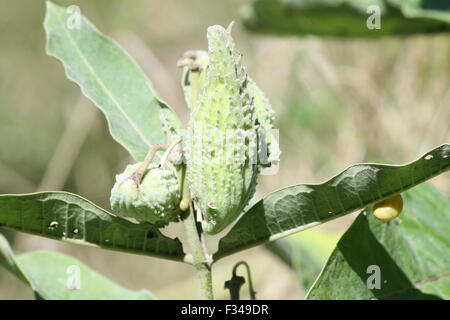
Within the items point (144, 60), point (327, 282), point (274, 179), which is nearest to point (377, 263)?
point (327, 282)

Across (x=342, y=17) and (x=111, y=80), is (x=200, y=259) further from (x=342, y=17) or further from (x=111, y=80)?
(x=342, y=17)

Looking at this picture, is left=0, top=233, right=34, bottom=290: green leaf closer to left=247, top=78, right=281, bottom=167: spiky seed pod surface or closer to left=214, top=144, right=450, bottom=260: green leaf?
left=214, top=144, right=450, bottom=260: green leaf

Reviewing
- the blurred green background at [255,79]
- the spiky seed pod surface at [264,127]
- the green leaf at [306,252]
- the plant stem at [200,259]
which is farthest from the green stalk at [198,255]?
the blurred green background at [255,79]

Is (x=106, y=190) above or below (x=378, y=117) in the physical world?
above

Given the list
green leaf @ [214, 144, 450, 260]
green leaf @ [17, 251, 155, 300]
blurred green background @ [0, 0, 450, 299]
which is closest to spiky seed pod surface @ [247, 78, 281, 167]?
green leaf @ [214, 144, 450, 260]

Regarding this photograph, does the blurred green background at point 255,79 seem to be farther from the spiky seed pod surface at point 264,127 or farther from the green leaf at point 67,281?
the spiky seed pod surface at point 264,127

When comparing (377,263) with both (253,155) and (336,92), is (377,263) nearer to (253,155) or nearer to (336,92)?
(253,155)
